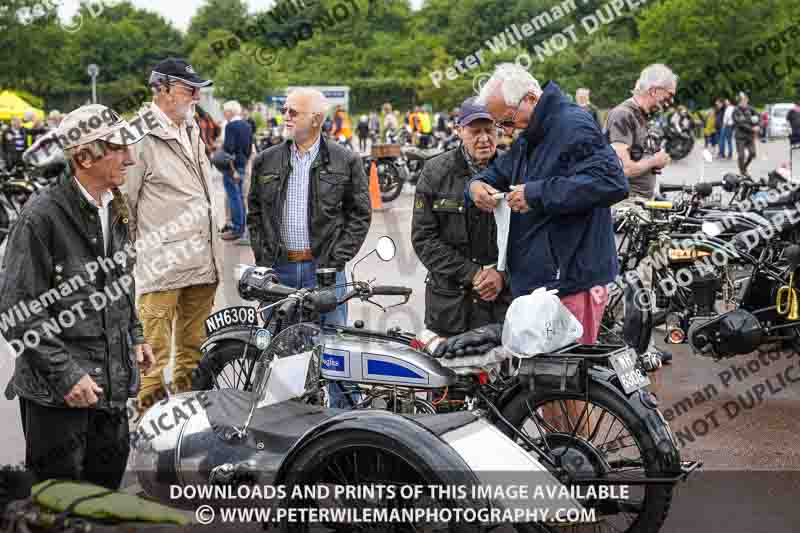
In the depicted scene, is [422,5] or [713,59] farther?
[422,5]

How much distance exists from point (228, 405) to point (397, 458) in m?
1.11

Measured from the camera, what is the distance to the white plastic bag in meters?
3.77

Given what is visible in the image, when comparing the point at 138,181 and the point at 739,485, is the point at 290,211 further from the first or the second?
the point at 739,485

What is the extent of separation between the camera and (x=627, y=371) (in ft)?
12.4

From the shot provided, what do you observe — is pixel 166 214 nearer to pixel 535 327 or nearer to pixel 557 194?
pixel 557 194

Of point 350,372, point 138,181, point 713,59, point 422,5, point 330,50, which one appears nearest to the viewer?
point 350,372

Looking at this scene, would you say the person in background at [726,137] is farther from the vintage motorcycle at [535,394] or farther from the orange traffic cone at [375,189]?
the vintage motorcycle at [535,394]

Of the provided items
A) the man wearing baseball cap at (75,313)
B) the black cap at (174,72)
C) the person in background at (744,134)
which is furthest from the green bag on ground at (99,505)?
the person in background at (744,134)

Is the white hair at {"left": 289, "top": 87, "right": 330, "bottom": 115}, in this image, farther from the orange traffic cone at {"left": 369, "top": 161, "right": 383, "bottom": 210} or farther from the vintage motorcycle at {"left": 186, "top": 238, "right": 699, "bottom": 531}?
the orange traffic cone at {"left": 369, "top": 161, "right": 383, "bottom": 210}

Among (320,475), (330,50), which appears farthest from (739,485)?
(330,50)

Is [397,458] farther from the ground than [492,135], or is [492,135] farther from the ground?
[492,135]

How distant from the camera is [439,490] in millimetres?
3209

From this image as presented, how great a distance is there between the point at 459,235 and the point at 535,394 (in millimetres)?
1343

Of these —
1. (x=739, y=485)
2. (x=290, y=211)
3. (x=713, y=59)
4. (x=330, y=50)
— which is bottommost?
(x=739, y=485)
